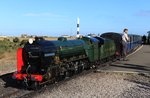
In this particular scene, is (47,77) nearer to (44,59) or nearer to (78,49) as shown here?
(44,59)

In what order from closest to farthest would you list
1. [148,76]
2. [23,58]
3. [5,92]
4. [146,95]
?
[146,95] < [5,92] < [23,58] < [148,76]

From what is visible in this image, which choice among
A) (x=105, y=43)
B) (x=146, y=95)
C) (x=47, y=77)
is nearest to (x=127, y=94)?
(x=146, y=95)

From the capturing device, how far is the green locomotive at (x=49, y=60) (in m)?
12.8

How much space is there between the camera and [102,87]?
41.6ft

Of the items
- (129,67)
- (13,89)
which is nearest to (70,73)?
(13,89)

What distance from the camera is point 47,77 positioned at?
12.8m

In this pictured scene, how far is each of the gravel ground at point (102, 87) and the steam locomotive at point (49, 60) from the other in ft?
1.82

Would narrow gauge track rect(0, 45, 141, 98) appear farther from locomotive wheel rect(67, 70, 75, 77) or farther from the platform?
the platform

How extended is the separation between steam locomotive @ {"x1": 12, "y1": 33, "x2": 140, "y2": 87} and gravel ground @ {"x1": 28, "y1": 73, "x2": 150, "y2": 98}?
21.9 inches

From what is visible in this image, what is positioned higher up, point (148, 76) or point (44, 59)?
point (44, 59)

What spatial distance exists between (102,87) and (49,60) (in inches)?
94.6

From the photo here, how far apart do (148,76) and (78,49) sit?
3.70 meters

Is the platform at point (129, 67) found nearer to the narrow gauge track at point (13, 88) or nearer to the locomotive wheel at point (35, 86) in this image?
the narrow gauge track at point (13, 88)

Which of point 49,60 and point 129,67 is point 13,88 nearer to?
point 49,60
